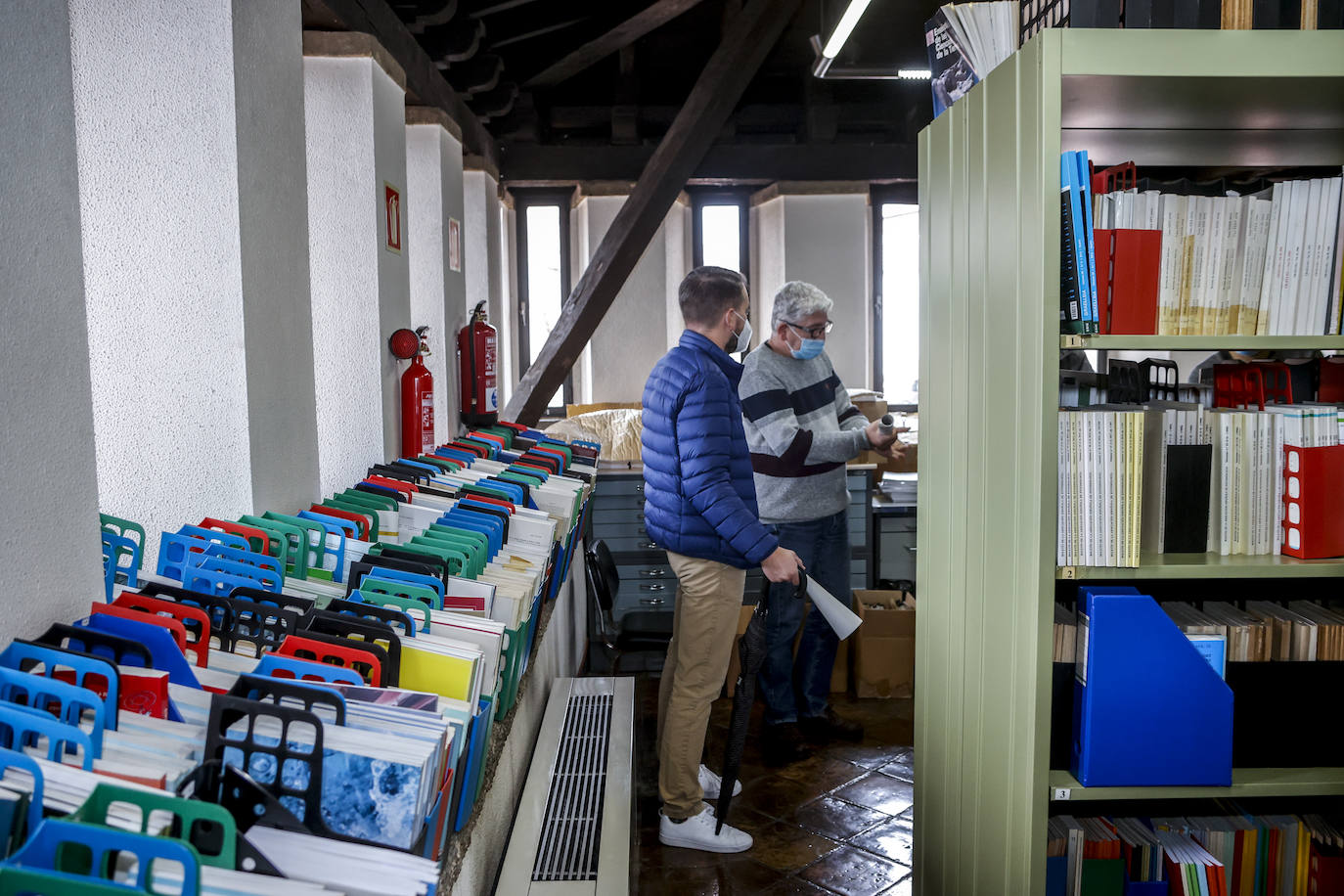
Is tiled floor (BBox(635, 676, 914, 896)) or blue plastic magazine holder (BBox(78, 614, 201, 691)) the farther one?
tiled floor (BBox(635, 676, 914, 896))

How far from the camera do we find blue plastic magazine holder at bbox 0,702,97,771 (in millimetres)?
981

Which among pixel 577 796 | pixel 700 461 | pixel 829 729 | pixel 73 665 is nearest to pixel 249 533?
pixel 73 665

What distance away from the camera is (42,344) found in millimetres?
1390

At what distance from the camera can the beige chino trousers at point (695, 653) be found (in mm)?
3121

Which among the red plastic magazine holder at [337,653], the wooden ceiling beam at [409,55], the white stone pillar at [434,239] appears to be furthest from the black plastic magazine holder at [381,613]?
the white stone pillar at [434,239]

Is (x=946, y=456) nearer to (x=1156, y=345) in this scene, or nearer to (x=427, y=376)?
(x=1156, y=345)

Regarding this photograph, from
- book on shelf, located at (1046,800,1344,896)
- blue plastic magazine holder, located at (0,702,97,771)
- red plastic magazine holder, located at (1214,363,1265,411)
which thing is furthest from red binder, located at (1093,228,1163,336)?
blue plastic magazine holder, located at (0,702,97,771)

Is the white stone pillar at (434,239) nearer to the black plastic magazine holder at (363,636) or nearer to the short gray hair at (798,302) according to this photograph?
the short gray hair at (798,302)

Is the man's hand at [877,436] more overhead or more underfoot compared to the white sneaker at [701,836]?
more overhead

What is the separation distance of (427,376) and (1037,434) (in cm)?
265

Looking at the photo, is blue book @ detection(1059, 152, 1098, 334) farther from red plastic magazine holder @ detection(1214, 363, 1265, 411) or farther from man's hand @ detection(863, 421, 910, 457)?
man's hand @ detection(863, 421, 910, 457)

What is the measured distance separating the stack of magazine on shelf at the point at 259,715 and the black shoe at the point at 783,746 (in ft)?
7.13

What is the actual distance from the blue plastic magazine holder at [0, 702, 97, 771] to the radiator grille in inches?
48.9

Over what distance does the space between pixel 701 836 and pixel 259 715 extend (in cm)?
236
